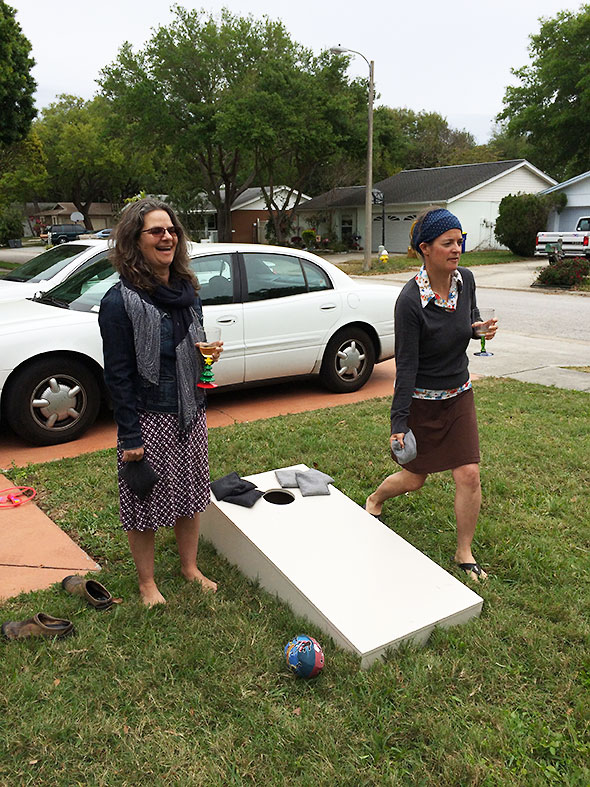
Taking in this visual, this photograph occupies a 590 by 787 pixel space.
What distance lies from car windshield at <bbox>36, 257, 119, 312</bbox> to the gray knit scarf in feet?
9.84

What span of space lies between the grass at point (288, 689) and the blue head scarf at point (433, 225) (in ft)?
5.55

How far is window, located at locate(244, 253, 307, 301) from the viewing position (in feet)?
20.6

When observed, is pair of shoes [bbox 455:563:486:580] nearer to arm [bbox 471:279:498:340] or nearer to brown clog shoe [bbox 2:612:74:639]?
arm [bbox 471:279:498:340]

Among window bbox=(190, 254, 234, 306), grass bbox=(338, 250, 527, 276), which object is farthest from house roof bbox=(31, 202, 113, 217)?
window bbox=(190, 254, 234, 306)

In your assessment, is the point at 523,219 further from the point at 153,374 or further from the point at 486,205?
the point at 153,374

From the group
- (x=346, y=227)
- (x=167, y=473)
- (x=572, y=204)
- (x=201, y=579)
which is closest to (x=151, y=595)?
(x=201, y=579)

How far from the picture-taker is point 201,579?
3.25 m

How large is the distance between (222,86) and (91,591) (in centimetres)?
3450

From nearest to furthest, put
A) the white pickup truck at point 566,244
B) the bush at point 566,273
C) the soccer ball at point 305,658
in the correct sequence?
the soccer ball at point 305,658 < the bush at point 566,273 < the white pickup truck at point 566,244

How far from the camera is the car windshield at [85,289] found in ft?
18.8

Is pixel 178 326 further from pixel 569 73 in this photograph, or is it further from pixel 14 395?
pixel 569 73

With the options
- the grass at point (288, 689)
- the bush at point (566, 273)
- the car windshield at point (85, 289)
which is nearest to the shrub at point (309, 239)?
the bush at point (566, 273)

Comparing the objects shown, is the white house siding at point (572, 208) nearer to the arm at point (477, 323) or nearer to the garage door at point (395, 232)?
the garage door at point (395, 232)

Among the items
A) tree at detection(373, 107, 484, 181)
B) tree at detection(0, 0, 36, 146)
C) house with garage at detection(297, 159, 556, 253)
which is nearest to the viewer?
tree at detection(0, 0, 36, 146)
